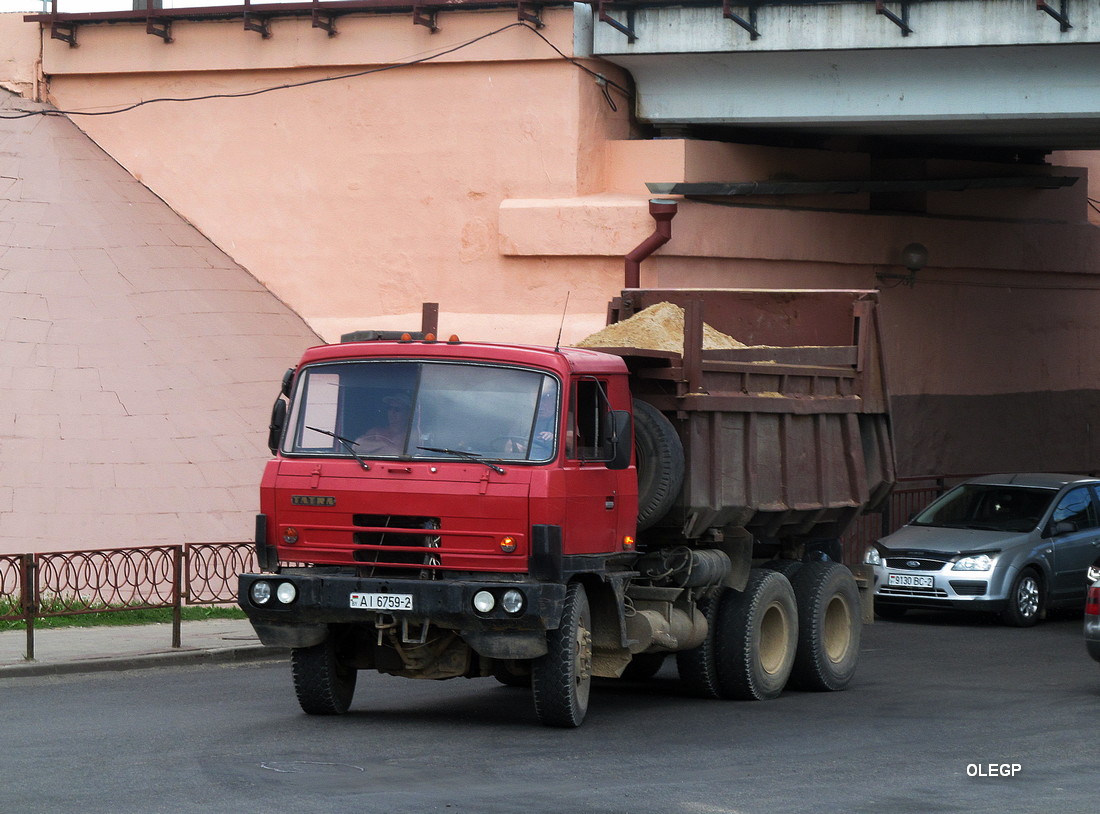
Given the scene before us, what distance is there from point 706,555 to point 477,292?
9878mm

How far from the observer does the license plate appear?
58.8 ft

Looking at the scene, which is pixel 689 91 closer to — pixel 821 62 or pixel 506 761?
pixel 821 62

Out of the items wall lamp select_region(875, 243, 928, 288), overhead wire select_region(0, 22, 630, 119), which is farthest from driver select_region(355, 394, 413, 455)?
wall lamp select_region(875, 243, 928, 288)

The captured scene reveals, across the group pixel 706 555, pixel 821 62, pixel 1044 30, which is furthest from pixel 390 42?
pixel 706 555

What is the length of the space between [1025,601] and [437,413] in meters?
9.76

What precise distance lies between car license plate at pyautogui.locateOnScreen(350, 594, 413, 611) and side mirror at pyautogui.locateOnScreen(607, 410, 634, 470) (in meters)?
1.62

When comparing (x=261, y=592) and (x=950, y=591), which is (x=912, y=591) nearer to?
(x=950, y=591)

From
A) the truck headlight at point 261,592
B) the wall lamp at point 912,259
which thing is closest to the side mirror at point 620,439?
the truck headlight at point 261,592

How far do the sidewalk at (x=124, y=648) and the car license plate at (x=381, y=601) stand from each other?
161 inches

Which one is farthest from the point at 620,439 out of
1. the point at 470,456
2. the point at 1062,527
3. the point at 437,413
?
the point at 1062,527

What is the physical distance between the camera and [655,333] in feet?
41.4

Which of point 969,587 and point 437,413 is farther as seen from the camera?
point 969,587

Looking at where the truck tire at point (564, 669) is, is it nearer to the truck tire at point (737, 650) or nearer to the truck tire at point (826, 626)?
the truck tire at point (737, 650)

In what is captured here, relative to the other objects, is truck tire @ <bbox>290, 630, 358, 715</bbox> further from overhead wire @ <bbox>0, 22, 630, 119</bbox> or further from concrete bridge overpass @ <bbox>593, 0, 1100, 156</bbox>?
overhead wire @ <bbox>0, 22, 630, 119</bbox>
